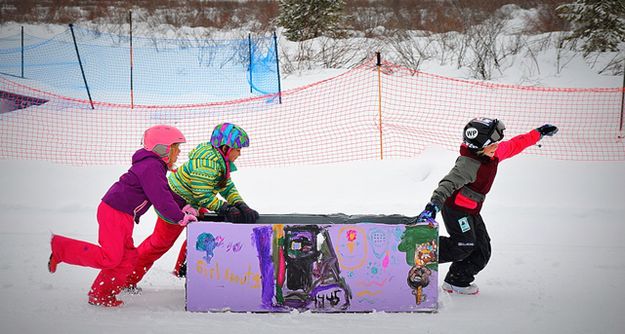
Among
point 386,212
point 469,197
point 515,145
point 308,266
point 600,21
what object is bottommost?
point 386,212

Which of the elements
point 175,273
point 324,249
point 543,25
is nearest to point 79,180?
point 175,273

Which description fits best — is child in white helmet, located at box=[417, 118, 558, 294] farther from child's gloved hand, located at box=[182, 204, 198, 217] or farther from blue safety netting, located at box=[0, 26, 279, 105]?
blue safety netting, located at box=[0, 26, 279, 105]

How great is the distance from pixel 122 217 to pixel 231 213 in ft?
2.65

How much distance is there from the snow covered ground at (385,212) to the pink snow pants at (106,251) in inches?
7.7

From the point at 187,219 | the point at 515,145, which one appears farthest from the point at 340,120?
the point at 187,219

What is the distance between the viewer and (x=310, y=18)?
18.7 m

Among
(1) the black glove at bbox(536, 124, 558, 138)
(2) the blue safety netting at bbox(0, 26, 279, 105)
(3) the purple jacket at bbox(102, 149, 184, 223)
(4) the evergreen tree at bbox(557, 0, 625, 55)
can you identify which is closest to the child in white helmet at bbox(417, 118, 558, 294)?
(1) the black glove at bbox(536, 124, 558, 138)

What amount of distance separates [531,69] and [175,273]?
13.0m

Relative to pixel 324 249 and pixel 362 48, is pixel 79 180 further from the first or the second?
pixel 362 48

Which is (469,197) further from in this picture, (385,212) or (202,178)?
(385,212)

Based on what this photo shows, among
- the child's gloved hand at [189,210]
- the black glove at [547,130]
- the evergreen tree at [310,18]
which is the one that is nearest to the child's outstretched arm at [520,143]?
the black glove at [547,130]

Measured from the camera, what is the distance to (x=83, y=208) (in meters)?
7.31

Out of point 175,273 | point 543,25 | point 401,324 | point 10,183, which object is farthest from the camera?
point 543,25

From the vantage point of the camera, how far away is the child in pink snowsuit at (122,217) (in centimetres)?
423
